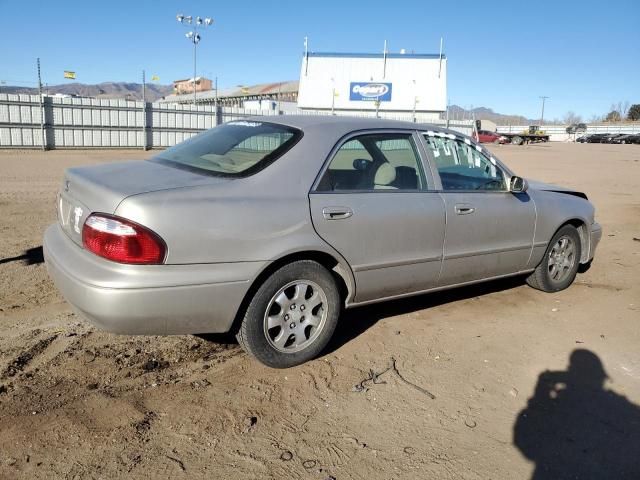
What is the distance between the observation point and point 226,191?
3.16 metres

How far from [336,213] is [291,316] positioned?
704 millimetres

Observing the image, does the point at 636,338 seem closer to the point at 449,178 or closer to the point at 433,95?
the point at 449,178

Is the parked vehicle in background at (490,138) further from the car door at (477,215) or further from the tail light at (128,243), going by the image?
the tail light at (128,243)

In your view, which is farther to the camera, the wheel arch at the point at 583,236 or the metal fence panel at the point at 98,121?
the metal fence panel at the point at 98,121

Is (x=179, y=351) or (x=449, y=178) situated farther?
(x=449, y=178)

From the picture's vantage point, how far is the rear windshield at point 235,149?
347cm

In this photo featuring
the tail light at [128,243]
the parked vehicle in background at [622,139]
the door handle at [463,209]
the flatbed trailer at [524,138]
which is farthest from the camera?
the parked vehicle in background at [622,139]

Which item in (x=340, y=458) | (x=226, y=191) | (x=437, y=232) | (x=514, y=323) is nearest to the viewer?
(x=340, y=458)

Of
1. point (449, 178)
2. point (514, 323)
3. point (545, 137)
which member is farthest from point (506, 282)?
point (545, 137)

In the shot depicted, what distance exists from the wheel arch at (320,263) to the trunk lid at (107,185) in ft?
1.96

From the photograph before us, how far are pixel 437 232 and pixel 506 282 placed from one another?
1.98 meters

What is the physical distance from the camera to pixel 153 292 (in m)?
2.91

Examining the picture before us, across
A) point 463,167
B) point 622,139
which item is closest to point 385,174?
point 463,167

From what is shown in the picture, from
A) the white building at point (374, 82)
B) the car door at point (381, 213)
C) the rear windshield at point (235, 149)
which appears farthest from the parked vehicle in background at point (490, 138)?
the rear windshield at point (235, 149)
